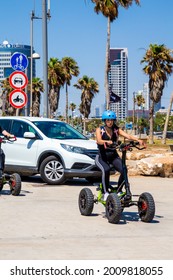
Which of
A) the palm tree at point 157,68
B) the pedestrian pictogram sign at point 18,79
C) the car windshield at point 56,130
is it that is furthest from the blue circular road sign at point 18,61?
the palm tree at point 157,68

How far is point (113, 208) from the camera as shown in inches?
350

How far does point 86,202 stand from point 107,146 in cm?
102

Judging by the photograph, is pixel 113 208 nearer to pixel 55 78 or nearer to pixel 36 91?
pixel 55 78

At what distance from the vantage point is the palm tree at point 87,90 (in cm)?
9438

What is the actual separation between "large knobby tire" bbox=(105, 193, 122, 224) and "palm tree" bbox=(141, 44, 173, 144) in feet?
154

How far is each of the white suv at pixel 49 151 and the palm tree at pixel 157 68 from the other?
133 feet

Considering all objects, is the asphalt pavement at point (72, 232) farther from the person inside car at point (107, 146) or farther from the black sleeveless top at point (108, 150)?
the black sleeveless top at point (108, 150)

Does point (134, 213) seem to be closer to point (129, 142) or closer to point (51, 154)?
point (129, 142)

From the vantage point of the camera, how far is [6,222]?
9062 mm

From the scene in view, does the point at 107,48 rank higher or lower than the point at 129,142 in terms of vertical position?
higher

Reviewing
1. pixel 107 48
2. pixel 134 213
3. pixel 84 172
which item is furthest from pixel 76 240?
pixel 107 48

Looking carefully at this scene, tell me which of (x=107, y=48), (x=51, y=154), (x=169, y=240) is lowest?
(x=169, y=240)
